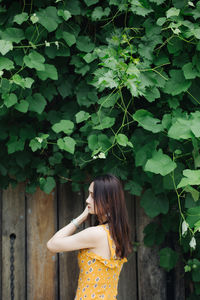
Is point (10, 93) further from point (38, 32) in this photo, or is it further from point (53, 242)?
point (53, 242)

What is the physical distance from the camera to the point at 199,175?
2.01 meters

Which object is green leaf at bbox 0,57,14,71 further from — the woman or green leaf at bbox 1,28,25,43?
the woman

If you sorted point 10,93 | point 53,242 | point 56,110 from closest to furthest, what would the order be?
1. point 53,242
2. point 10,93
3. point 56,110

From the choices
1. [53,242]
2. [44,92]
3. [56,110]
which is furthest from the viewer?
[56,110]

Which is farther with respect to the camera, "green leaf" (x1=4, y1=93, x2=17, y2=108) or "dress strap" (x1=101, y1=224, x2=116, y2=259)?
"green leaf" (x1=4, y1=93, x2=17, y2=108)

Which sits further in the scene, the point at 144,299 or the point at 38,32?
the point at 144,299

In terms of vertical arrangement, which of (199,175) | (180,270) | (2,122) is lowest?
(180,270)

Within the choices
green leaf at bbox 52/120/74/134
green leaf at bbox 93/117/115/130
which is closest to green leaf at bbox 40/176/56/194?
green leaf at bbox 52/120/74/134

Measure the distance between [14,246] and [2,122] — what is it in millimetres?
767

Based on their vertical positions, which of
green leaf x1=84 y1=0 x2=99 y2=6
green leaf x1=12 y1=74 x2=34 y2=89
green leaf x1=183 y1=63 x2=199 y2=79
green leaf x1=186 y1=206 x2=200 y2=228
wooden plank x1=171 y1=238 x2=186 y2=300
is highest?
green leaf x1=84 y1=0 x2=99 y2=6

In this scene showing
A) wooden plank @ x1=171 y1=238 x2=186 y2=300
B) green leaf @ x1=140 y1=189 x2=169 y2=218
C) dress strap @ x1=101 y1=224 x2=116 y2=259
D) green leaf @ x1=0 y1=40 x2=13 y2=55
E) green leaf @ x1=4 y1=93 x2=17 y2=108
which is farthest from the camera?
wooden plank @ x1=171 y1=238 x2=186 y2=300

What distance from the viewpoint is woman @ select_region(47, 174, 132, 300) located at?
6.28 ft

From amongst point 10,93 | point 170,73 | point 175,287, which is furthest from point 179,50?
point 175,287

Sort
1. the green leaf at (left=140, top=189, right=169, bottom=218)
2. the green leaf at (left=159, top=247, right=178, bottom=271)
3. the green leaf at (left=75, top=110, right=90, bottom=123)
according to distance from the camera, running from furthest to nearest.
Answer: the green leaf at (left=159, top=247, right=178, bottom=271)
the green leaf at (left=140, top=189, right=169, bottom=218)
the green leaf at (left=75, top=110, right=90, bottom=123)
